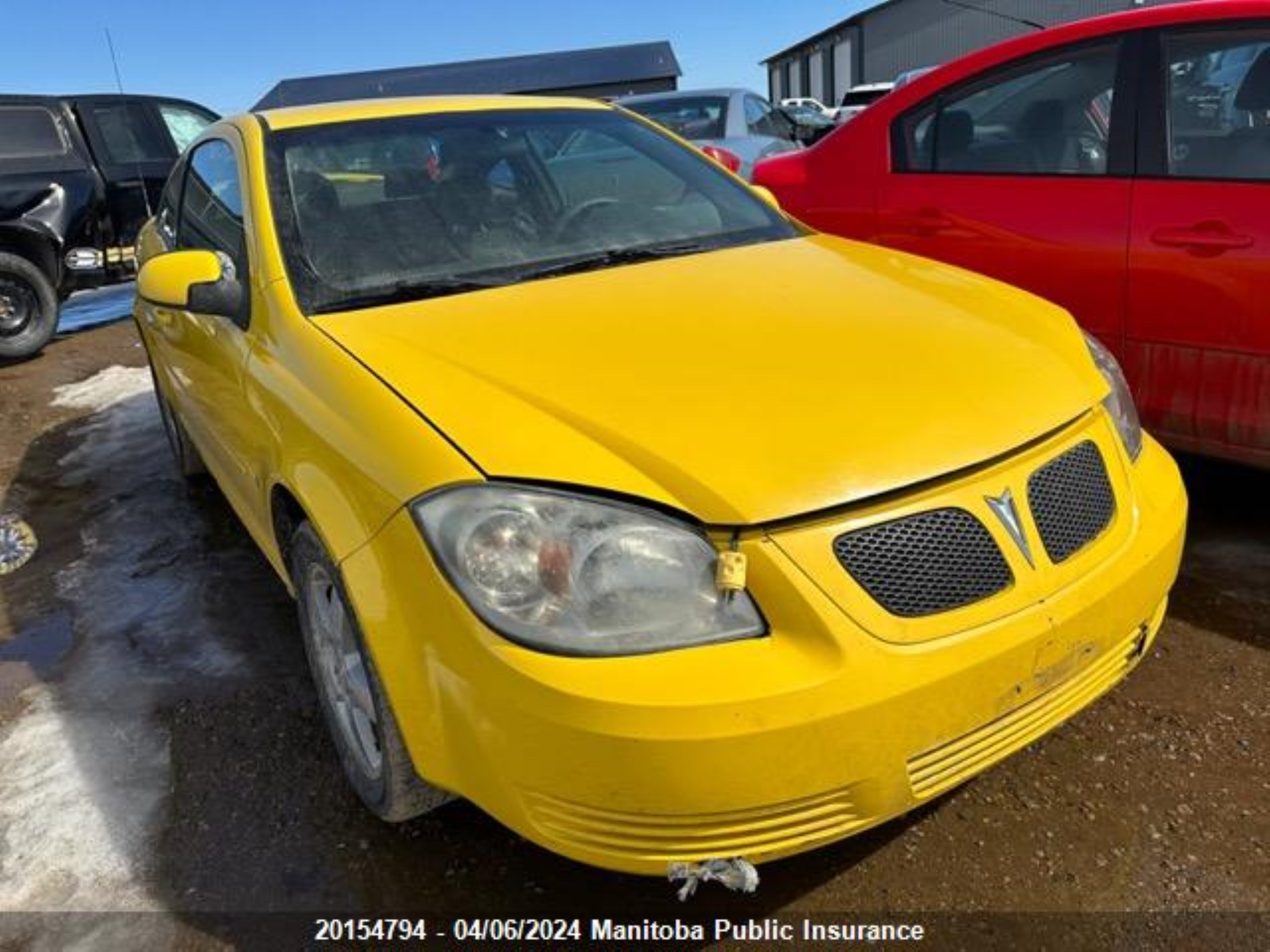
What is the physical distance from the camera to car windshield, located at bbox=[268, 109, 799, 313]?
250 centimetres

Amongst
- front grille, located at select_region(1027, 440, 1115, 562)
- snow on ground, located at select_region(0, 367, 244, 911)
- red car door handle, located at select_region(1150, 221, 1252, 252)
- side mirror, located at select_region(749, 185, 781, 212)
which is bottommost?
snow on ground, located at select_region(0, 367, 244, 911)

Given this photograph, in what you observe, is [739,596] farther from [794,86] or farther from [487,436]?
[794,86]

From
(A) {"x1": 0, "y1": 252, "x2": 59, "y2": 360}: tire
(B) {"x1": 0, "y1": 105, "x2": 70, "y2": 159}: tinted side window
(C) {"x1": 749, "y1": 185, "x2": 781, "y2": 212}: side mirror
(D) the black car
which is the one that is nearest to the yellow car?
(C) {"x1": 749, "y1": 185, "x2": 781, "y2": 212}: side mirror

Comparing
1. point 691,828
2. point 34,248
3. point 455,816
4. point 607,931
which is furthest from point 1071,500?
point 34,248

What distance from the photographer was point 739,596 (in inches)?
63.2

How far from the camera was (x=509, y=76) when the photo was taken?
31.2 m

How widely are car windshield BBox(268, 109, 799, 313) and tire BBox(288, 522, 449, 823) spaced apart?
0.61m

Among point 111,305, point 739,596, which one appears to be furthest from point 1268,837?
point 111,305

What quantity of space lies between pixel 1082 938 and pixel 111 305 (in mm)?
9967

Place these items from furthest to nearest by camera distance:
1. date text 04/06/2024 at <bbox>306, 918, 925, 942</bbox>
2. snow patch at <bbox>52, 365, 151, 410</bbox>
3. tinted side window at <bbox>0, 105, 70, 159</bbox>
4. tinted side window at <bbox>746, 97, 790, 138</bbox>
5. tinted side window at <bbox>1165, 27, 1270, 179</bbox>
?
tinted side window at <bbox>746, 97, 790, 138</bbox> → tinted side window at <bbox>0, 105, 70, 159</bbox> → snow patch at <bbox>52, 365, 151, 410</bbox> → tinted side window at <bbox>1165, 27, 1270, 179</bbox> → date text 04/06/2024 at <bbox>306, 918, 925, 942</bbox>

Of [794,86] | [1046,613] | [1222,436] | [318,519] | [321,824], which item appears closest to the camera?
[1046,613]

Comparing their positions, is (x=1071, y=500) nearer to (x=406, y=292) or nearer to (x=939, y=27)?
(x=406, y=292)

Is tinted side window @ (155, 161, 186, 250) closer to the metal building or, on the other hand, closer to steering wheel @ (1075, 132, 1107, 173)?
steering wheel @ (1075, 132, 1107, 173)

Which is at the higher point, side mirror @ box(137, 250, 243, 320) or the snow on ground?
side mirror @ box(137, 250, 243, 320)
